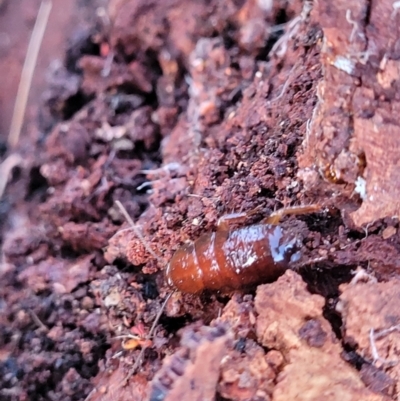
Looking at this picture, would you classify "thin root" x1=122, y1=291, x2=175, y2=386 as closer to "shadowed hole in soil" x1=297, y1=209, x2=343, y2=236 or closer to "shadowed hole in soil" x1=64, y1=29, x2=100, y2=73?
"shadowed hole in soil" x1=297, y1=209, x2=343, y2=236

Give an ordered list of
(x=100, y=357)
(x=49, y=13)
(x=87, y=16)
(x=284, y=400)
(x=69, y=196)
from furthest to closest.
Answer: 1. (x=49, y=13)
2. (x=87, y=16)
3. (x=69, y=196)
4. (x=100, y=357)
5. (x=284, y=400)

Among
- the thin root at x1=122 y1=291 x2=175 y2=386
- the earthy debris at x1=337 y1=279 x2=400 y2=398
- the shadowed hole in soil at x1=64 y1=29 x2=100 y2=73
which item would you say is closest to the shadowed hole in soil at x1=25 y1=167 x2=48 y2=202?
the shadowed hole in soil at x1=64 y1=29 x2=100 y2=73

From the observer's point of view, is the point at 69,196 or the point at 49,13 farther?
the point at 49,13

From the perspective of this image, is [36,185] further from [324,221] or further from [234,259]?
[324,221]

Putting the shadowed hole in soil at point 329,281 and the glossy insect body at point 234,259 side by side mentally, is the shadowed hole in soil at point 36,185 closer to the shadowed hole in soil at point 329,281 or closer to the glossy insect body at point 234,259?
the glossy insect body at point 234,259

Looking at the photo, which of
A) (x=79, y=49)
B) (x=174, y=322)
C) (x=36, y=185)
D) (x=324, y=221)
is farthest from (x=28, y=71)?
(x=324, y=221)

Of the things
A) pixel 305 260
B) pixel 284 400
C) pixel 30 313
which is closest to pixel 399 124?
pixel 305 260

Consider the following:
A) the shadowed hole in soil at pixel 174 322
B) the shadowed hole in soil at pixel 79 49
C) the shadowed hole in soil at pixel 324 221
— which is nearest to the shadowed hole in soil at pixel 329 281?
the shadowed hole in soil at pixel 324 221

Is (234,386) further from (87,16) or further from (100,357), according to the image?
(87,16)
